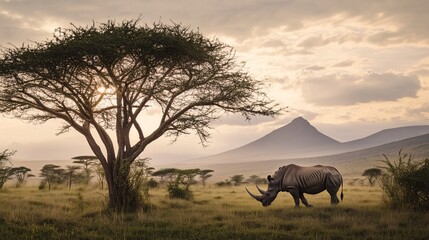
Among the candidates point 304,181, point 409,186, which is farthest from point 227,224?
point 409,186

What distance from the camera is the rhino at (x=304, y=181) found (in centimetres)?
1563

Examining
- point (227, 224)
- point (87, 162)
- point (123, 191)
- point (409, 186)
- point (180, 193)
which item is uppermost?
point (87, 162)

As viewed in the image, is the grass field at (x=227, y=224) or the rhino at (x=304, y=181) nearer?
the grass field at (x=227, y=224)

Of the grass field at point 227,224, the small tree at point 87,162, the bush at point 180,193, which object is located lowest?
the grass field at point 227,224

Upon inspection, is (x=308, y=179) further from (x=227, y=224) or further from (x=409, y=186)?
(x=227, y=224)

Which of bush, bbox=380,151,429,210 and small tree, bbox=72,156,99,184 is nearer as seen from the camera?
bush, bbox=380,151,429,210

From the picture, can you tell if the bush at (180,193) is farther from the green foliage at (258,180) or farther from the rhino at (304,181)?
the green foliage at (258,180)

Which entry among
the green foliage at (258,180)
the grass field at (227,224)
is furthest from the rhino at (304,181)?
the green foliage at (258,180)

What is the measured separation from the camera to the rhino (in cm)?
1563

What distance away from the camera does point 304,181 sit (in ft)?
51.5

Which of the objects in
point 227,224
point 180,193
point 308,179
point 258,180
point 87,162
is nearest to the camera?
point 227,224

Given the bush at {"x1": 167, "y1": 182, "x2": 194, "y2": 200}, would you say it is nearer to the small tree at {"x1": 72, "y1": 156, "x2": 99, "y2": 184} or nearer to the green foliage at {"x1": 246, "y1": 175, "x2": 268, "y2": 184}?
the small tree at {"x1": 72, "y1": 156, "x2": 99, "y2": 184}

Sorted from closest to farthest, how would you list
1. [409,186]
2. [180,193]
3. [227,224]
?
[227,224], [409,186], [180,193]

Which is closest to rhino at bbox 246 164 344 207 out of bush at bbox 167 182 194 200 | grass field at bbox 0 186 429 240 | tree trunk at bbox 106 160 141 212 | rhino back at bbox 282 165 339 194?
rhino back at bbox 282 165 339 194
